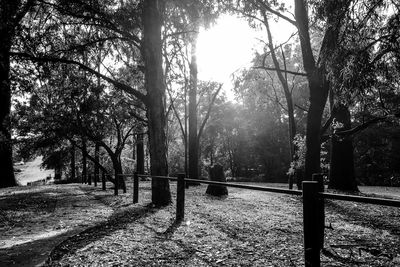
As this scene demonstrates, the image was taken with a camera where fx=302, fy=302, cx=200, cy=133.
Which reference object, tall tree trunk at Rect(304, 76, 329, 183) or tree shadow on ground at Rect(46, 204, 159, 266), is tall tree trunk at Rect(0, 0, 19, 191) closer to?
tree shadow on ground at Rect(46, 204, 159, 266)

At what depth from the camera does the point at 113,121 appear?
1762 cm

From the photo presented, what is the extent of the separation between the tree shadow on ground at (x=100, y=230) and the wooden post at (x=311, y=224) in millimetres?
3488

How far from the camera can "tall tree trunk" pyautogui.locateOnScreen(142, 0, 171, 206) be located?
9.73 meters

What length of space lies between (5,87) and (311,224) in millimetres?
12100

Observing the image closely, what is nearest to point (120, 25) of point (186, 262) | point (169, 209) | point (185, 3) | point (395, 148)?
point (185, 3)

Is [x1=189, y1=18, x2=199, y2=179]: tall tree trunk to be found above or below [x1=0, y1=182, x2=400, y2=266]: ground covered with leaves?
above

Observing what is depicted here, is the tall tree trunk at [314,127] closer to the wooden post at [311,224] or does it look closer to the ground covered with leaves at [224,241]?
the ground covered with leaves at [224,241]

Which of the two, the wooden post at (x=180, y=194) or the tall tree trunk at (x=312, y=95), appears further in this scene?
the tall tree trunk at (x=312, y=95)

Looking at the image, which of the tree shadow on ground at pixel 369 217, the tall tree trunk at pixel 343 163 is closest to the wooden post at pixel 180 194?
the tree shadow on ground at pixel 369 217

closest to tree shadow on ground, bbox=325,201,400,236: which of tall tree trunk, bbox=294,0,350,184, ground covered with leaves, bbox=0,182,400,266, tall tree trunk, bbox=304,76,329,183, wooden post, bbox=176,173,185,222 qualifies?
ground covered with leaves, bbox=0,182,400,266

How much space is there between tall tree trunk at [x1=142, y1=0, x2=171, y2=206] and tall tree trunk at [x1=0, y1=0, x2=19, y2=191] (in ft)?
13.9

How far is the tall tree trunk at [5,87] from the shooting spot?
31.3 feet

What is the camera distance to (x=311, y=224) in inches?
138

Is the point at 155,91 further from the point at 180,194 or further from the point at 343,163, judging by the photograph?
the point at 343,163
